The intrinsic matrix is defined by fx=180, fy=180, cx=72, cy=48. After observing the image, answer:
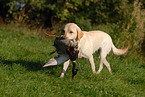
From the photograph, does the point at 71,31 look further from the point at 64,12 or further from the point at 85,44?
the point at 64,12

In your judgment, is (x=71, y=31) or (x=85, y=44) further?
(x=85, y=44)

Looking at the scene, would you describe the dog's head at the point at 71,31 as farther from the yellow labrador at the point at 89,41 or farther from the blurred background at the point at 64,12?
the blurred background at the point at 64,12

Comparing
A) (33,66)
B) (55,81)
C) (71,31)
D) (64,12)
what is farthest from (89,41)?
(64,12)

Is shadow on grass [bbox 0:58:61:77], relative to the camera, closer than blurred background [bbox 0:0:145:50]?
Yes

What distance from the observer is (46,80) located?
4125 millimetres

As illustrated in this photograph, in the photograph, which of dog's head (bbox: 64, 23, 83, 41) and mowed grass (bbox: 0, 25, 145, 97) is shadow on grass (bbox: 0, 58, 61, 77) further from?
dog's head (bbox: 64, 23, 83, 41)

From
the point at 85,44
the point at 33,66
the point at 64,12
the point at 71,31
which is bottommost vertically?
the point at 33,66

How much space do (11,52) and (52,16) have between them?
6134 millimetres

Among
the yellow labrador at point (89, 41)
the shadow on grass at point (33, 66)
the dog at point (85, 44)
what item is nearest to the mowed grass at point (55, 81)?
the shadow on grass at point (33, 66)

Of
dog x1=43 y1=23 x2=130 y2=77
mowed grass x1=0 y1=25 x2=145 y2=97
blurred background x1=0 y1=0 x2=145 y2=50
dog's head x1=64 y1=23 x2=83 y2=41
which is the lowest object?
mowed grass x1=0 y1=25 x2=145 y2=97

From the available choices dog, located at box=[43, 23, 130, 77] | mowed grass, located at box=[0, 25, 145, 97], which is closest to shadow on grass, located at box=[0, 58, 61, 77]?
mowed grass, located at box=[0, 25, 145, 97]

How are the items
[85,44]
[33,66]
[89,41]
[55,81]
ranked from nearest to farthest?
1. [55,81]
2. [85,44]
3. [89,41]
4. [33,66]

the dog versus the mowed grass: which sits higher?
the dog

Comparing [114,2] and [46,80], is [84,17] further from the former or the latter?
[46,80]
